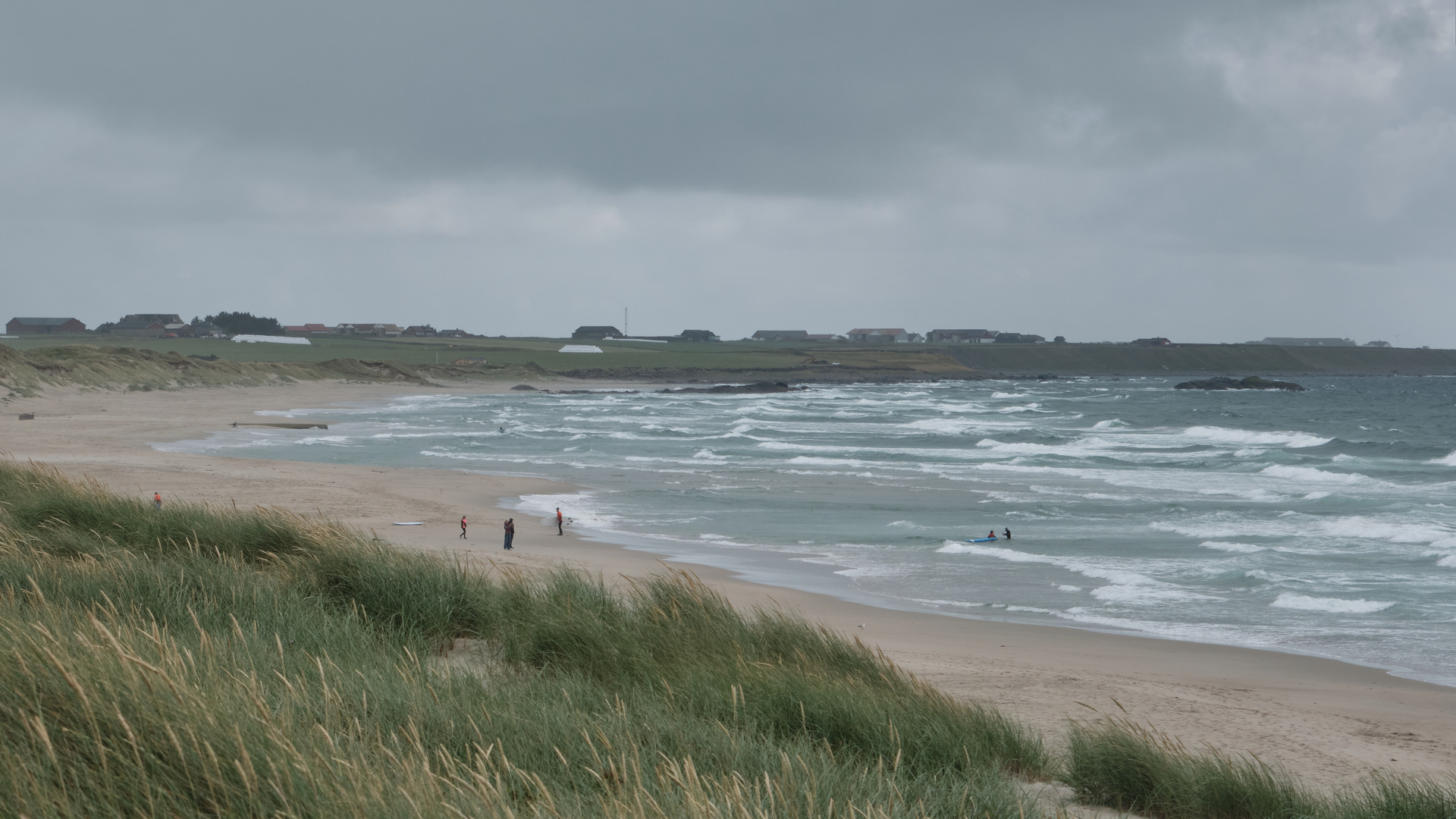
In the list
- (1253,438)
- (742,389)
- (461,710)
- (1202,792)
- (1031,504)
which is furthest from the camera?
(742,389)

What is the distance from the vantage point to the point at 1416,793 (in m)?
5.72

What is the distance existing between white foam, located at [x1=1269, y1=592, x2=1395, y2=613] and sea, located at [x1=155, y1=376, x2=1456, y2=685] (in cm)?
7

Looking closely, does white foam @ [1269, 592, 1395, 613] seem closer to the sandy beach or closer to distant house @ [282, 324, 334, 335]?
the sandy beach

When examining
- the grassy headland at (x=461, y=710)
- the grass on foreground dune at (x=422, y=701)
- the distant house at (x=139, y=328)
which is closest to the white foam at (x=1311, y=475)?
the grassy headland at (x=461, y=710)

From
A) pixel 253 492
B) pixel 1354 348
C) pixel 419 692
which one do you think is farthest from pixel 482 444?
pixel 1354 348

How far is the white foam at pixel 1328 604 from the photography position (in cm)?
1614

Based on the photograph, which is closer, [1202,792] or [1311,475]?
[1202,792]

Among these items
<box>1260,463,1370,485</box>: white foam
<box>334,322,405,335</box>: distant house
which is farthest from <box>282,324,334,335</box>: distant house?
<box>1260,463,1370,485</box>: white foam

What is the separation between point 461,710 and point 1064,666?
973 centimetres

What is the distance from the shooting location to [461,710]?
4.48 meters

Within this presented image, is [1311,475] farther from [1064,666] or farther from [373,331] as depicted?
[373,331]

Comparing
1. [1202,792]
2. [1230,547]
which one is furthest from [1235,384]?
[1202,792]

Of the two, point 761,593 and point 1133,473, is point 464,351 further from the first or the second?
point 761,593

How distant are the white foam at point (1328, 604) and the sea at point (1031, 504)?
7cm
